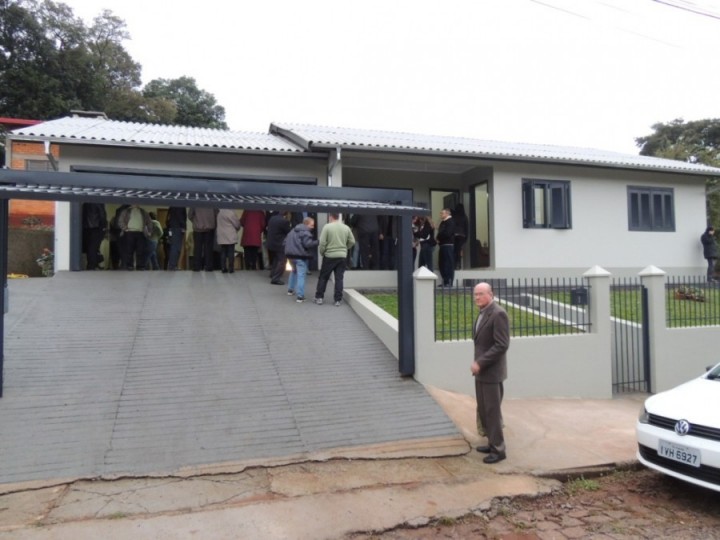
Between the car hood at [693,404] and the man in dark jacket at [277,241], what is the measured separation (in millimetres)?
6766

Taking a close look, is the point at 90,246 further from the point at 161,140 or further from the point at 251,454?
the point at 251,454

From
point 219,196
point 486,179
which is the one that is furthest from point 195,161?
point 486,179

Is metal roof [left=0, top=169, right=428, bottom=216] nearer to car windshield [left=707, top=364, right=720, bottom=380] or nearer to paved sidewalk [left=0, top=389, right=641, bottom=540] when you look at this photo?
paved sidewalk [left=0, top=389, right=641, bottom=540]

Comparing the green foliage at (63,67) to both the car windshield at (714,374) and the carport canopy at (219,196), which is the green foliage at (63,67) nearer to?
the carport canopy at (219,196)

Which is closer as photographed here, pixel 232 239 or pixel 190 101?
pixel 232 239

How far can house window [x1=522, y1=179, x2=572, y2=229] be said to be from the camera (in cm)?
1273

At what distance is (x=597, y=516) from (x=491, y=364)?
1.50 meters

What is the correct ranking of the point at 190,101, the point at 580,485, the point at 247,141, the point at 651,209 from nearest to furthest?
the point at 580,485, the point at 247,141, the point at 651,209, the point at 190,101

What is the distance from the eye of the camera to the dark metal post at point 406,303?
671 centimetres

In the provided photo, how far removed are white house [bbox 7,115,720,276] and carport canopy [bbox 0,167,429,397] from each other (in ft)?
15.2

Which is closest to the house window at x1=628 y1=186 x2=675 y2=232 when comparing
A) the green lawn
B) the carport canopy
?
the green lawn

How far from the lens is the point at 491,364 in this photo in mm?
5004

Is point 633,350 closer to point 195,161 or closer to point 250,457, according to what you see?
point 250,457

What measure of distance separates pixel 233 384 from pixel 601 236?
10.8m
